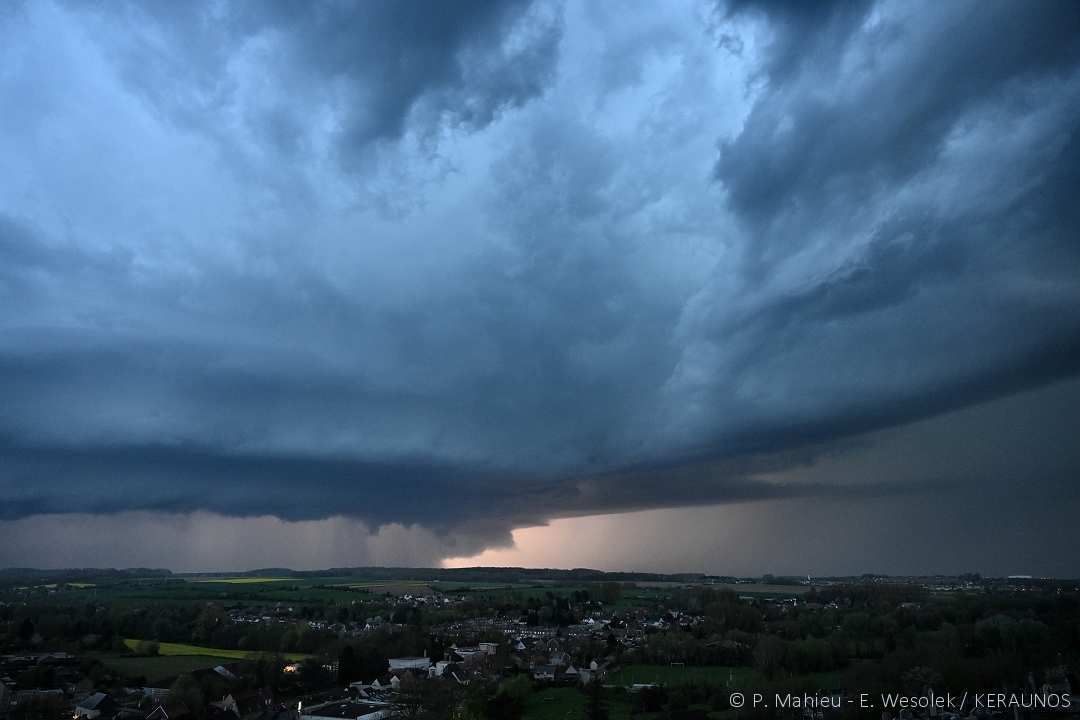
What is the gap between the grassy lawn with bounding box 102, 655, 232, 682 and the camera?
6062 cm

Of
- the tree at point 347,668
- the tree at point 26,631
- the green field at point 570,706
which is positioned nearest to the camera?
the green field at point 570,706

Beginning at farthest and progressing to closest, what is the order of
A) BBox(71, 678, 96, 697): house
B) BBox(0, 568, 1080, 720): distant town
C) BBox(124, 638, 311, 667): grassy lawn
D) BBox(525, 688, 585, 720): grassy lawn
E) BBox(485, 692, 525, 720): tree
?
1. BBox(124, 638, 311, 667): grassy lawn
2. BBox(71, 678, 96, 697): house
3. BBox(525, 688, 585, 720): grassy lawn
4. BBox(485, 692, 525, 720): tree
5. BBox(0, 568, 1080, 720): distant town

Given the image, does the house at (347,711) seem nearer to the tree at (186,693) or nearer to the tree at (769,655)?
the tree at (186,693)

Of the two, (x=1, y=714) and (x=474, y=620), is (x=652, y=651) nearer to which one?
(x=474, y=620)

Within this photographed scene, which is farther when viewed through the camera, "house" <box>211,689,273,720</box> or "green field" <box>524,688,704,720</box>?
"house" <box>211,689,273,720</box>

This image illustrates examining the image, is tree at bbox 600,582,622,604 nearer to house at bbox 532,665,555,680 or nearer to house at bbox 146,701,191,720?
house at bbox 532,665,555,680

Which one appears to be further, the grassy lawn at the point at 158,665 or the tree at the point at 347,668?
the tree at the point at 347,668

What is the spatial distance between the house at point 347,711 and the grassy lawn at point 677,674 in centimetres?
2330

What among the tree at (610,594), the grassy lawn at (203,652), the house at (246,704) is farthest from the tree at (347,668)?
the tree at (610,594)

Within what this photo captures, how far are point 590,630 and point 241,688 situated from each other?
187 ft

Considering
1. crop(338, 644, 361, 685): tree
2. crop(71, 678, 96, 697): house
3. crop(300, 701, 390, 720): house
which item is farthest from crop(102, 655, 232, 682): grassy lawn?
crop(300, 701, 390, 720): house

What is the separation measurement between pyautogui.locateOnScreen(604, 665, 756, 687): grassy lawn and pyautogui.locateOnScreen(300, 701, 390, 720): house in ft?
76.4

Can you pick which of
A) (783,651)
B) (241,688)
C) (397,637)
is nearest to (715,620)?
(783,651)

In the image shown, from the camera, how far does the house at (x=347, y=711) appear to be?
47156 mm
